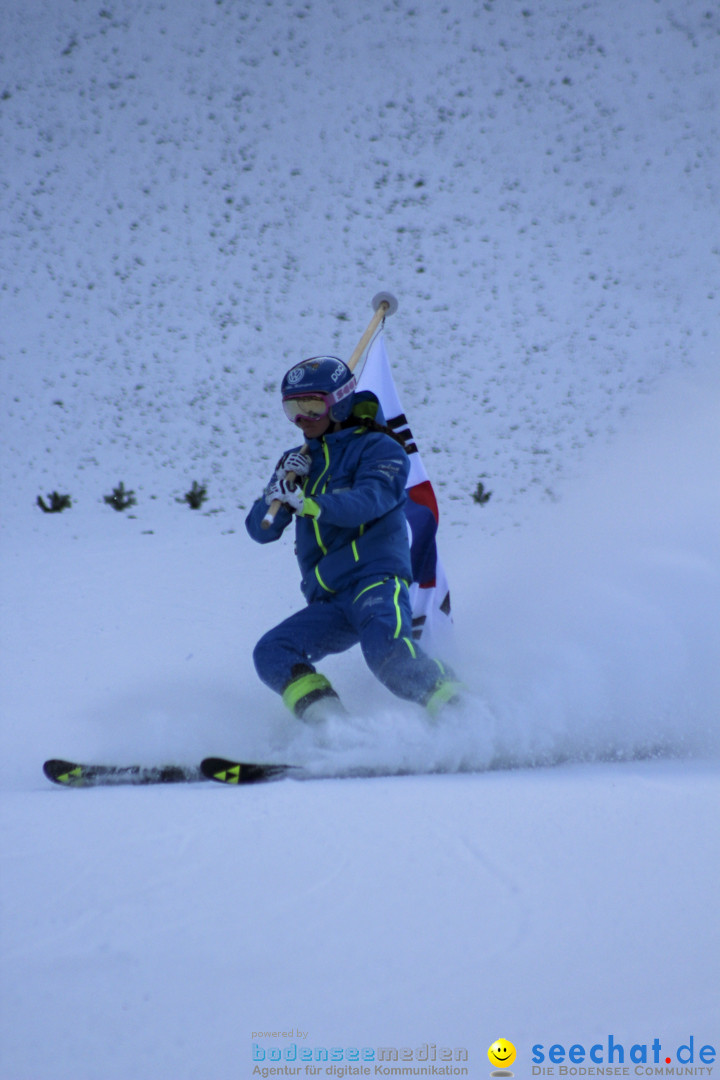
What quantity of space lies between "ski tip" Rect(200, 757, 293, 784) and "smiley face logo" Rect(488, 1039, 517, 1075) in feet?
4.35

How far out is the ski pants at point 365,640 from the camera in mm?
2688

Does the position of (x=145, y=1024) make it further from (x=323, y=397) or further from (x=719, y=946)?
(x=323, y=397)

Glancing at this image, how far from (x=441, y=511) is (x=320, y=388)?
511 cm

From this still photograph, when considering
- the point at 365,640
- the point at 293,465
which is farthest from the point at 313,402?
the point at 365,640

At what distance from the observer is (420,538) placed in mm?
3549

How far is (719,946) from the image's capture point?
1220 millimetres

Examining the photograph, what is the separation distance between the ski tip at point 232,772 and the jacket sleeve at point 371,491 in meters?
0.93

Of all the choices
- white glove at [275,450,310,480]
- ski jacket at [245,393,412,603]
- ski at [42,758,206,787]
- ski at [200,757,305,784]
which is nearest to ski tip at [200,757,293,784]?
ski at [200,757,305,784]

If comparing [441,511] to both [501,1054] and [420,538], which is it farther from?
[501,1054]

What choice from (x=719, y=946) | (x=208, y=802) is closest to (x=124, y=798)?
(x=208, y=802)

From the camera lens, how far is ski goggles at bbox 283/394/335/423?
10.1ft

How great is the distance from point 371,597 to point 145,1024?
1.89 meters

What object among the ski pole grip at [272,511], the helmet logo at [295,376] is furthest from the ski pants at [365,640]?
the helmet logo at [295,376]

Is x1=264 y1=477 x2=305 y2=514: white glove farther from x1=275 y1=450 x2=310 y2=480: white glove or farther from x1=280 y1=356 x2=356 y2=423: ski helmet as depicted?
x1=280 y1=356 x2=356 y2=423: ski helmet
